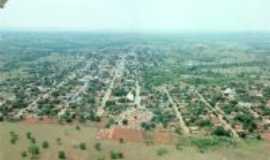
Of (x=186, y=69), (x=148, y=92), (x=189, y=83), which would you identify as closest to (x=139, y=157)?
(x=148, y=92)

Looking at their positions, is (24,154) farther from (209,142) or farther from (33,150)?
(209,142)

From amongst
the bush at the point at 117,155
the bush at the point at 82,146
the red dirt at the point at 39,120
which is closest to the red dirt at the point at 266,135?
the bush at the point at 117,155

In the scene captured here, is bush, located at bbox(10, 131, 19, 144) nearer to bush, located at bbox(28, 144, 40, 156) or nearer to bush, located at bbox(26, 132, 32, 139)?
bush, located at bbox(26, 132, 32, 139)

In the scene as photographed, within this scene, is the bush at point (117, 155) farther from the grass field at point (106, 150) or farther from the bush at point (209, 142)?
the bush at point (209, 142)

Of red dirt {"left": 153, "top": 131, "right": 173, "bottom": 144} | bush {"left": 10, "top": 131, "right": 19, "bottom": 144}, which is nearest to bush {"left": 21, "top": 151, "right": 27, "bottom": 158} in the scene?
bush {"left": 10, "top": 131, "right": 19, "bottom": 144}

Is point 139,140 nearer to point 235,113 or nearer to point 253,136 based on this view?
point 253,136

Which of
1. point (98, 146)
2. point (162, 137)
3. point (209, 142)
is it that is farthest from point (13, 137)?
point (209, 142)
